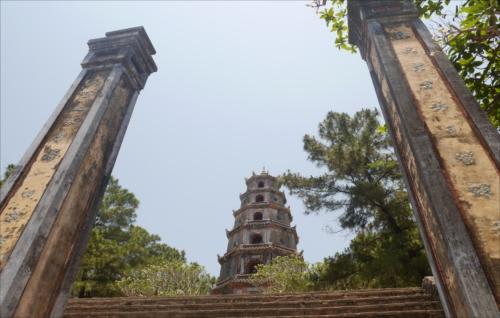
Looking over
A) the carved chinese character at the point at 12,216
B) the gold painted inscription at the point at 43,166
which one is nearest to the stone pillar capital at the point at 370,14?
the gold painted inscription at the point at 43,166

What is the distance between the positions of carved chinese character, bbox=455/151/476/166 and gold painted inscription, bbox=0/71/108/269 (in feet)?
15.4

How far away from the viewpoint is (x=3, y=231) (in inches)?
152

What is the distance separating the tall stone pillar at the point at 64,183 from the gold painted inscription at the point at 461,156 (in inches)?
166

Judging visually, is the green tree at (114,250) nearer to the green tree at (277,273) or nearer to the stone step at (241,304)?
the green tree at (277,273)

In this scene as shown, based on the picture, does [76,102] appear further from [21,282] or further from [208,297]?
[208,297]

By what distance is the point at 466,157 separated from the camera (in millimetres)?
3686

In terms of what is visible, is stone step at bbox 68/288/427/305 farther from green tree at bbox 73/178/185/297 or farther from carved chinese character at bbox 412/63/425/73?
green tree at bbox 73/178/185/297

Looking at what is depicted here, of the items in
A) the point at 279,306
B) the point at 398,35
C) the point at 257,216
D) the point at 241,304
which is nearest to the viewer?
the point at 398,35

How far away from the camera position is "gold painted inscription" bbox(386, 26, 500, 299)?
10.1 feet

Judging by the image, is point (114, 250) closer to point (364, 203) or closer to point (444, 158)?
point (364, 203)

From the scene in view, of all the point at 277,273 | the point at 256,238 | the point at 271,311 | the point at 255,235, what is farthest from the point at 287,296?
the point at 256,238

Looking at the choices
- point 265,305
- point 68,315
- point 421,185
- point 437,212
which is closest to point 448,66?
point 421,185

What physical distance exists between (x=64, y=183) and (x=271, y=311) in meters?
3.71

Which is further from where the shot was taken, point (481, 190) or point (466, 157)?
point (466, 157)
